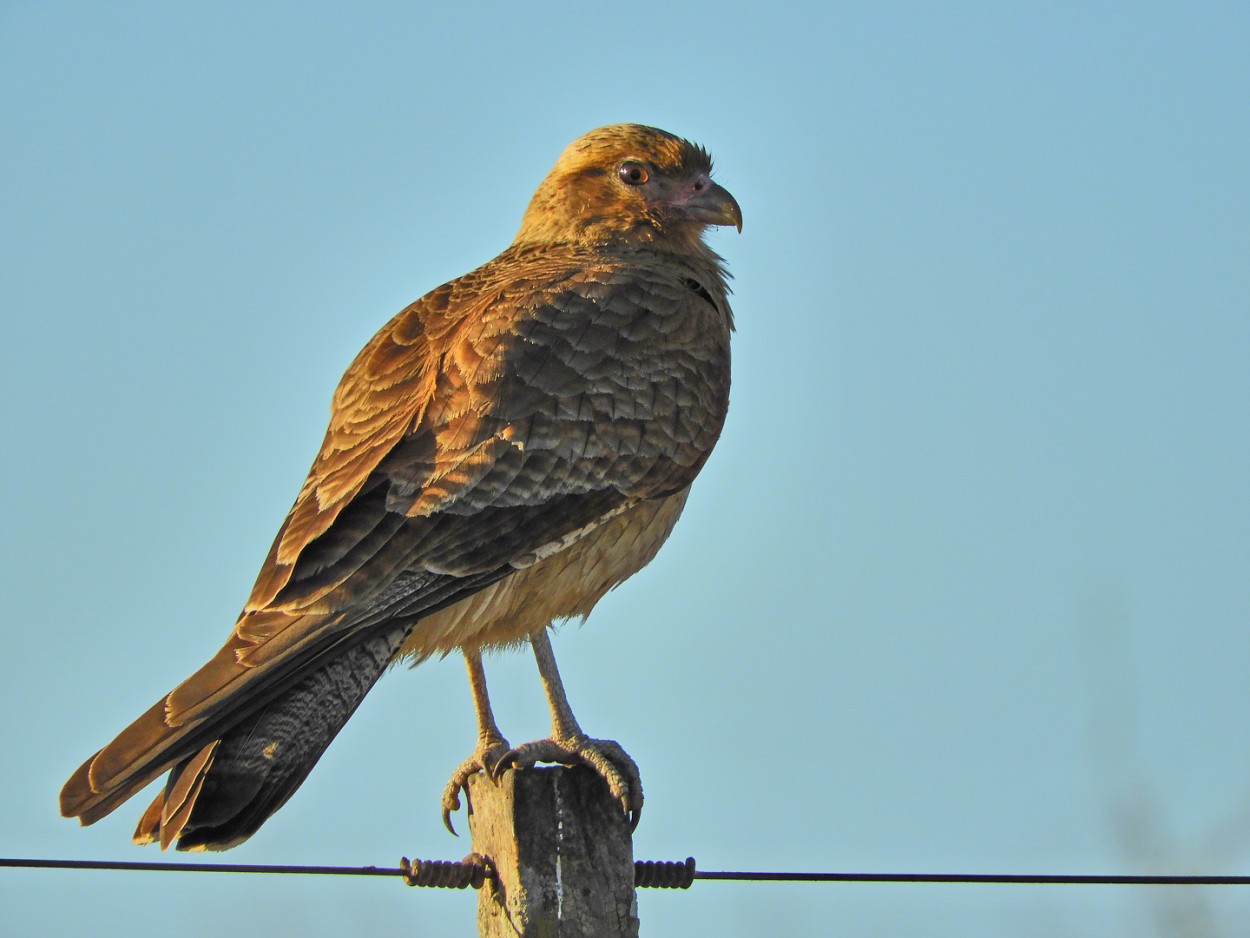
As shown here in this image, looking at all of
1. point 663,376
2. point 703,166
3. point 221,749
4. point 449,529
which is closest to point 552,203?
point 703,166

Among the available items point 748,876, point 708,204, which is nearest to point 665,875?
point 748,876

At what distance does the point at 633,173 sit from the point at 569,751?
3103mm

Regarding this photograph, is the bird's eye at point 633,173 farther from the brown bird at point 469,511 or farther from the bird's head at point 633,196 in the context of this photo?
the brown bird at point 469,511

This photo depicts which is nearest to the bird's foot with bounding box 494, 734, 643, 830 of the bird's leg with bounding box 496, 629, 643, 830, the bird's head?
the bird's leg with bounding box 496, 629, 643, 830

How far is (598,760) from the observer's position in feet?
18.5

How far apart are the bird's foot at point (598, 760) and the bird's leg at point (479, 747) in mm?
75

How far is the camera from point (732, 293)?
7996 mm

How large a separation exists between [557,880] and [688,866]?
0.37 metres

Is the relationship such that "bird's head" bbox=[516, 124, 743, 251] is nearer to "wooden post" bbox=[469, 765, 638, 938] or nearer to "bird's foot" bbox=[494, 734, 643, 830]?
"bird's foot" bbox=[494, 734, 643, 830]

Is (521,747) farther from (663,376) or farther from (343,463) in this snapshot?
(663,376)

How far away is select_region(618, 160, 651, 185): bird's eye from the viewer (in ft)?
26.9

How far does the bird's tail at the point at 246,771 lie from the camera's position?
4.91 meters

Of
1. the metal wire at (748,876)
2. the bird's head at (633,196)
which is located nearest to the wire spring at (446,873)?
the metal wire at (748,876)

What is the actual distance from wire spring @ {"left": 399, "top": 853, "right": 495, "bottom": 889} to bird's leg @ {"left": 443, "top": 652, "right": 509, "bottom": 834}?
556 millimetres
